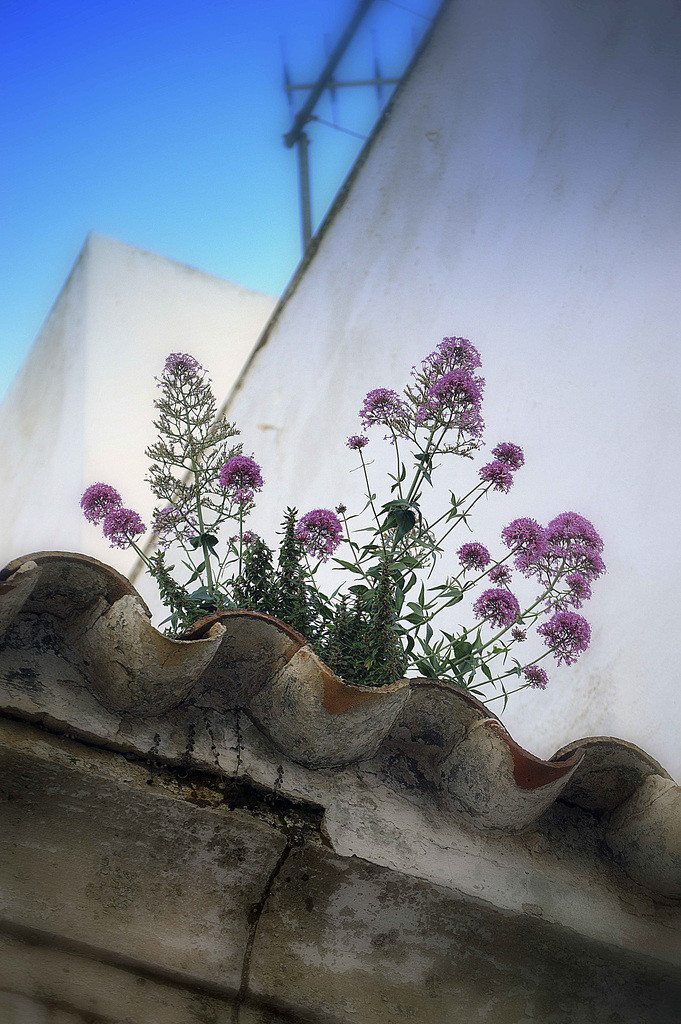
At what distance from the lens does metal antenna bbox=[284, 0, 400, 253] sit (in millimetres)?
4039

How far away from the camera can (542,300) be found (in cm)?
298

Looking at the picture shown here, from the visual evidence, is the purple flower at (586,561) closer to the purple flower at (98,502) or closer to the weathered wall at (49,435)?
the purple flower at (98,502)

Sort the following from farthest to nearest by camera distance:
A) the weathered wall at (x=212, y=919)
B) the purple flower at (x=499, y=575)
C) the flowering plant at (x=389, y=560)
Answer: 1. the purple flower at (x=499, y=575)
2. the flowering plant at (x=389, y=560)
3. the weathered wall at (x=212, y=919)

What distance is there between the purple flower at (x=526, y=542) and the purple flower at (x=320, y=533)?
41 cm

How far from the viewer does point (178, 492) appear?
1978 mm

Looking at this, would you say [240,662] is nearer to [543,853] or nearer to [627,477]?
[543,853]

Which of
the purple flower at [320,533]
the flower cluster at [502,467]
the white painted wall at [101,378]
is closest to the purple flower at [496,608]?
the flower cluster at [502,467]

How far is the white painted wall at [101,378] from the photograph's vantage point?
14.4ft

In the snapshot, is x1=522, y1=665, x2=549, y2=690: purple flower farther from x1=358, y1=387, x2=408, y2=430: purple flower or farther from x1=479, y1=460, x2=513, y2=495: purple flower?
x1=358, y1=387, x2=408, y2=430: purple flower

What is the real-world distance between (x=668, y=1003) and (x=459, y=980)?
0.44 m

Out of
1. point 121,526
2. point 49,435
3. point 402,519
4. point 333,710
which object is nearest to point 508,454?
point 402,519

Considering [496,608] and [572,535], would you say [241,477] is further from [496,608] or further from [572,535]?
[572,535]

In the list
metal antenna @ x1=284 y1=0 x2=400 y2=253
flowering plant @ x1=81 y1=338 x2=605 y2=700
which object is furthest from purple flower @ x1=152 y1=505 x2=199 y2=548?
metal antenna @ x1=284 y1=0 x2=400 y2=253

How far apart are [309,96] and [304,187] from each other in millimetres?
439
